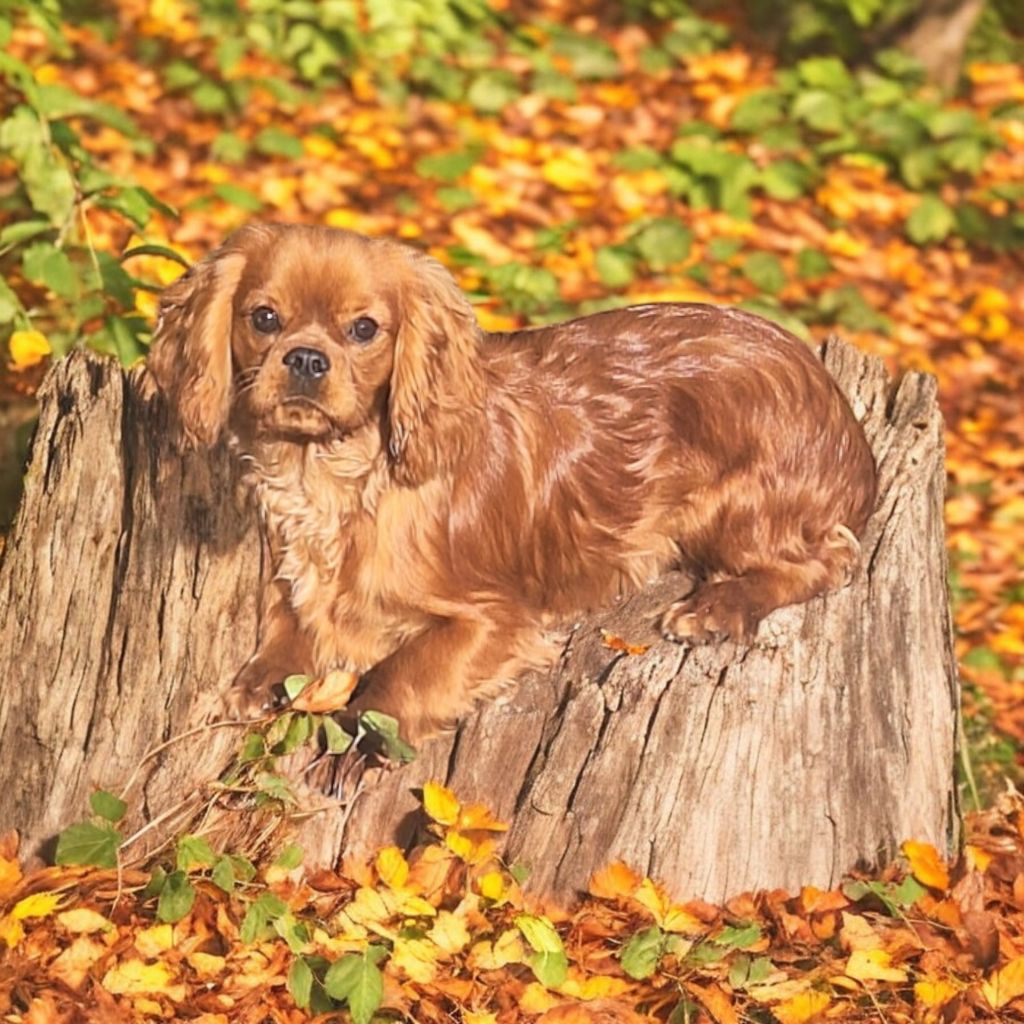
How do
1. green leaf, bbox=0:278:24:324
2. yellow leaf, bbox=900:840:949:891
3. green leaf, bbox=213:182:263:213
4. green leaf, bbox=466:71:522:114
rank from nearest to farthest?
yellow leaf, bbox=900:840:949:891 → green leaf, bbox=0:278:24:324 → green leaf, bbox=213:182:263:213 → green leaf, bbox=466:71:522:114

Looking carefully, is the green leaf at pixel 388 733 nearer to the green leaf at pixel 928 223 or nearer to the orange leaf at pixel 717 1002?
the orange leaf at pixel 717 1002

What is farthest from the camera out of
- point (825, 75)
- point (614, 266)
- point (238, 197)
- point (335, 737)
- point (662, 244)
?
point (825, 75)

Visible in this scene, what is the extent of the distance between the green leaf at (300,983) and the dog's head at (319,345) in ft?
3.74

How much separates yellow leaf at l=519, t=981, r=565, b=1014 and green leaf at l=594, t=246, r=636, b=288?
4.68 m

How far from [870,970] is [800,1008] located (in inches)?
8.7

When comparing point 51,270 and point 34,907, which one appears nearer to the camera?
point 34,907

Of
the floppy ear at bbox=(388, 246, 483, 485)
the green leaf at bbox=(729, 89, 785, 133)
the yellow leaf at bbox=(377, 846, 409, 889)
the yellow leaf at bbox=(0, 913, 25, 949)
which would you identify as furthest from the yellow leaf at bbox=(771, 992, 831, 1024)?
the green leaf at bbox=(729, 89, 785, 133)

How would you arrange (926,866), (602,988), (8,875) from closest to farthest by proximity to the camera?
1. (602,988)
2. (8,875)
3. (926,866)

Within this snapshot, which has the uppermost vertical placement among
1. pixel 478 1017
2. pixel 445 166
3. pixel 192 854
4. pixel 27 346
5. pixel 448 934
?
pixel 445 166

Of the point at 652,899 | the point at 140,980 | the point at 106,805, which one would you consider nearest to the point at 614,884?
the point at 652,899

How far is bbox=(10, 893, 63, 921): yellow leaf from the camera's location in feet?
12.9

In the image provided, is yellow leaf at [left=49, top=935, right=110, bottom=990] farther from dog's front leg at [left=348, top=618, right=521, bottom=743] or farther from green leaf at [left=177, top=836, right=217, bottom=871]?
dog's front leg at [left=348, top=618, right=521, bottom=743]

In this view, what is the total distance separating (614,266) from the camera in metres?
8.14

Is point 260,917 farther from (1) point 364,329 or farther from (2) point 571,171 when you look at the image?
(2) point 571,171
